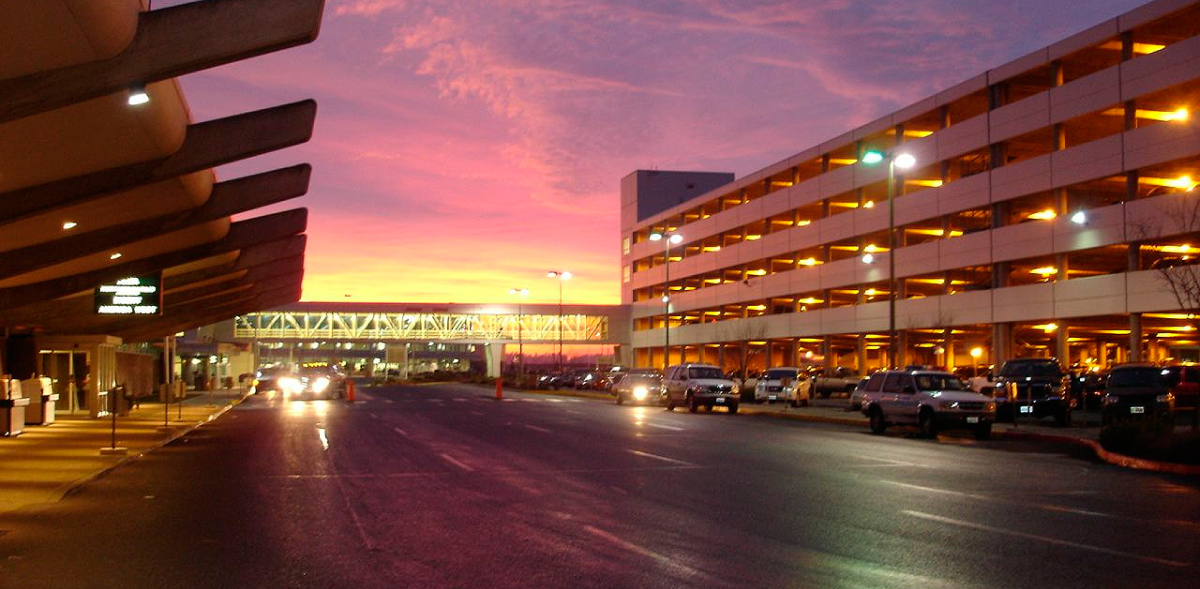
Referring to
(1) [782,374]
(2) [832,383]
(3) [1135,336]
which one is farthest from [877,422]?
(2) [832,383]

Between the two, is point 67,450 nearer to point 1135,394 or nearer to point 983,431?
point 983,431

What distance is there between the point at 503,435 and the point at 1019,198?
40.1 m

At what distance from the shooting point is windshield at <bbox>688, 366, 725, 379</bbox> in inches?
1754

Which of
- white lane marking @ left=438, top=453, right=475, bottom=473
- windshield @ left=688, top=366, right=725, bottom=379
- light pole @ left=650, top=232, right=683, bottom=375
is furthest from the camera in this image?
light pole @ left=650, top=232, right=683, bottom=375

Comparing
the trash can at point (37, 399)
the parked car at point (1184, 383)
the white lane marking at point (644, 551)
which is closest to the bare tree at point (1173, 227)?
the parked car at point (1184, 383)

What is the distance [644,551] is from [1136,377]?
78.8 ft

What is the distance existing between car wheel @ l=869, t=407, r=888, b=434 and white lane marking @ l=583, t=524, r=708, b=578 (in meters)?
19.8

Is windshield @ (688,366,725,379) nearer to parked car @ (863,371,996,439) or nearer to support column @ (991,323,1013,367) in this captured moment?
parked car @ (863,371,996,439)

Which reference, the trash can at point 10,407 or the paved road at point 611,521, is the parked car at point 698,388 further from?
the trash can at point 10,407

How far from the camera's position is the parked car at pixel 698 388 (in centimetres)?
4319

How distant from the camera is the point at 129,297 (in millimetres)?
32938

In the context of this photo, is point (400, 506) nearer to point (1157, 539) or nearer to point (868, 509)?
point (868, 509)

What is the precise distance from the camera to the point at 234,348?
3575 inches

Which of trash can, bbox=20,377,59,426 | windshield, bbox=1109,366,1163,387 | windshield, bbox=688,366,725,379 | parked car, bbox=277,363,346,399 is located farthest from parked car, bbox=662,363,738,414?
parked car, bbox=277,363,346,399
